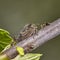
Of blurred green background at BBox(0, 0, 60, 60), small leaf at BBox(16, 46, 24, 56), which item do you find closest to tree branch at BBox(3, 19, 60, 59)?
small leaf at BBox(16, 46, 24, 56)

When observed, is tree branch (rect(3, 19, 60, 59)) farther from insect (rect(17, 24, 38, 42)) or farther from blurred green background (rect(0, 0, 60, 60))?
blurred green background (rect(0, 0, 60, 60))

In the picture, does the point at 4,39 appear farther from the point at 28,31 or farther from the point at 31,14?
the point at 31,14


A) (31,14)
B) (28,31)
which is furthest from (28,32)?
(31,14)

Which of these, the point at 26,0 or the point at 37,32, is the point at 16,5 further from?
the point at 37,32

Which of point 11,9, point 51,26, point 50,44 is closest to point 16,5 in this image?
point 11,9

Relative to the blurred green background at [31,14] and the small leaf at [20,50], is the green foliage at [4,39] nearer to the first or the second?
the small leaf at [20,50]

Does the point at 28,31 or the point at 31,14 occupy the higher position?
the point at 31,14
